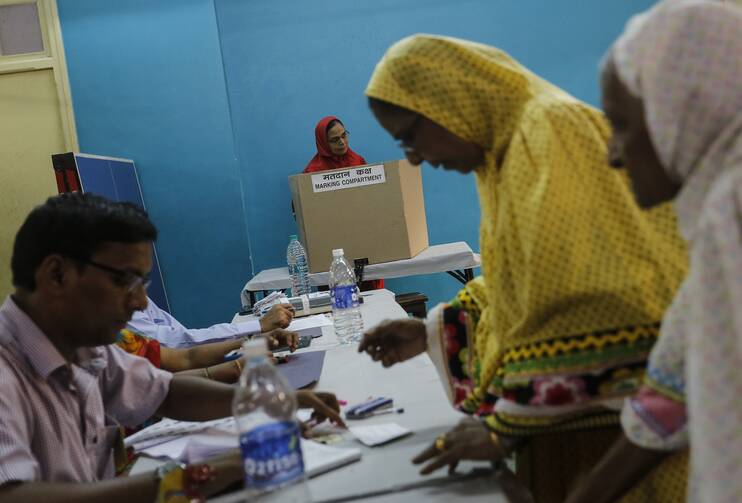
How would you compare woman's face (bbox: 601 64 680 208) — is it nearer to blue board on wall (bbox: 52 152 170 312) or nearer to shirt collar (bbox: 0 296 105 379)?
shirt collar (bbox: 0 296 105 379)

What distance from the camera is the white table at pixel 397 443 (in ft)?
3.22

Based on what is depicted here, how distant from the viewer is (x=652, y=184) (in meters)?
0.77

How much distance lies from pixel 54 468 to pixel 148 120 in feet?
13.7

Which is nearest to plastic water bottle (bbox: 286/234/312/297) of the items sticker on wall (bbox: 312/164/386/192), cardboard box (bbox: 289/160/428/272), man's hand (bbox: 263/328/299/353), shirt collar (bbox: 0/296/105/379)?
cardboard box (bbox: 289/160/428/272)

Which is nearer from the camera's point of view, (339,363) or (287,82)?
(339,363)

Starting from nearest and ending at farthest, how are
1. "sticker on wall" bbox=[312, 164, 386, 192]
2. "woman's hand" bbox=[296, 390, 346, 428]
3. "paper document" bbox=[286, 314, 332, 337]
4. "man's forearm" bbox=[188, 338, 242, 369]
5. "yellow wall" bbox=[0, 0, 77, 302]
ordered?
"woman's hand" bbox=[296, 390, 346, 428] → "man's forearm" bbox=[188, 338, 242, 369] → "paper document" bbox=[286, 314, 332, 337] → "sticker on wall" bbox=[312, 164, 386, 192] → "yellow wall" bbox=[0, 0, 77, 302]

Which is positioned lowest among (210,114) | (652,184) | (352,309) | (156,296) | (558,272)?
(156,296)

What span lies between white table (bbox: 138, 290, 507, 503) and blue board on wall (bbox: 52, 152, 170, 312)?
2202mm

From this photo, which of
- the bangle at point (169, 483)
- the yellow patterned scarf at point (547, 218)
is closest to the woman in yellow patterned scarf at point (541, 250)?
the yellow patterned scarf at point (547, 218)

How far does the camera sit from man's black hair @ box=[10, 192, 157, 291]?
47.5 inches

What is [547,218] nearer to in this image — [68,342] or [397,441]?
[397,441]

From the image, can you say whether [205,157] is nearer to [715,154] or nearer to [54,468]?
[54,468]

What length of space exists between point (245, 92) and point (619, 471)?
466 centimetres

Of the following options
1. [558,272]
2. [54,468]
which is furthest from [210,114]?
[558,272]
